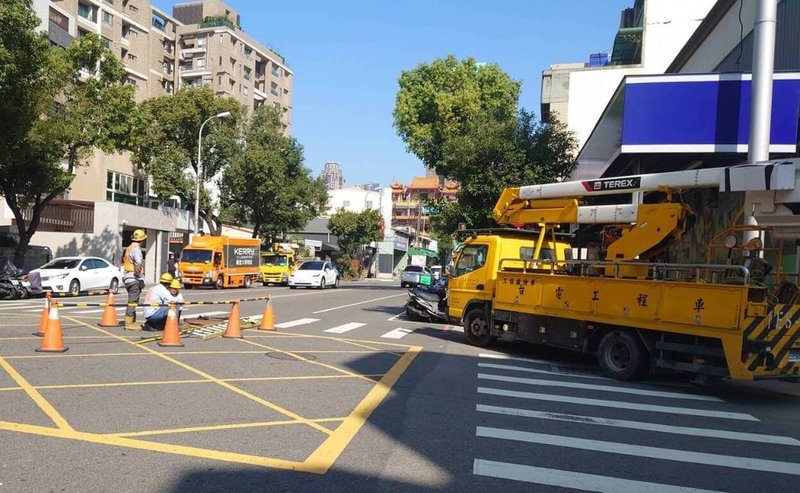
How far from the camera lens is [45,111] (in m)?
27.1

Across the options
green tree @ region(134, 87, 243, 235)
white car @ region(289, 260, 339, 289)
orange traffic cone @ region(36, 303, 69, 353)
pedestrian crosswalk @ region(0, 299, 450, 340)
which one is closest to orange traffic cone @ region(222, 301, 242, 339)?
pedestrian crosswalk @ region(0, 299, 450, 340)

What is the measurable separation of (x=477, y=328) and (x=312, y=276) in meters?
22.8

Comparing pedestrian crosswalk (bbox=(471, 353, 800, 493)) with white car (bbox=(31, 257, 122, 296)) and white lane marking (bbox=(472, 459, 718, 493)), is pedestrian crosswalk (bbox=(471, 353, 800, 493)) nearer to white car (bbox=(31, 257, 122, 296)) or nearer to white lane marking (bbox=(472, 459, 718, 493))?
white lane marking (bbox=(472, 459, 718, 493))

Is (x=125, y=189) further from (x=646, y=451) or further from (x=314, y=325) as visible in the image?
(x=646, y=451)

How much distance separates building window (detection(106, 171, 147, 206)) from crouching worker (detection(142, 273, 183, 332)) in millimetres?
30692

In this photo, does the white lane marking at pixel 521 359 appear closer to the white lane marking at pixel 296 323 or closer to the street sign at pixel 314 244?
the white lane marking at pixel 296 323

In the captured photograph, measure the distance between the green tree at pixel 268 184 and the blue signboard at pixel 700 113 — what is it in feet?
102

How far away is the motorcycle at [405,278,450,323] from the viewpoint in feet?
61.5

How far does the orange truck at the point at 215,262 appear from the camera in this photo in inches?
1251

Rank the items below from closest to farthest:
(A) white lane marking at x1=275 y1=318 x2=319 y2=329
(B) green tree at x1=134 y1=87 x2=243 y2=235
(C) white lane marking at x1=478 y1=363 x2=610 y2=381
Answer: (C) white lane marking at x1=478 y1=363 x2=610 y2=381
(A) white lane marking at x1=275 y1=318 x2=319 y2=329
(B) green tree at x1=134 y1=87 x2=243 y2=235

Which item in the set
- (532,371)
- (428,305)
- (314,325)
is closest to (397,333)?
(314,325)

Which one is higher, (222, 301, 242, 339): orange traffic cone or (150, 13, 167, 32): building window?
(150, 13, 167, 32): building window

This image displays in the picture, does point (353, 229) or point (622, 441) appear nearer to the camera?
point (622, 441)

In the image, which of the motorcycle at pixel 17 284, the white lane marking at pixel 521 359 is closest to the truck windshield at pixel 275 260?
the motorcycle at pixel 17 284
